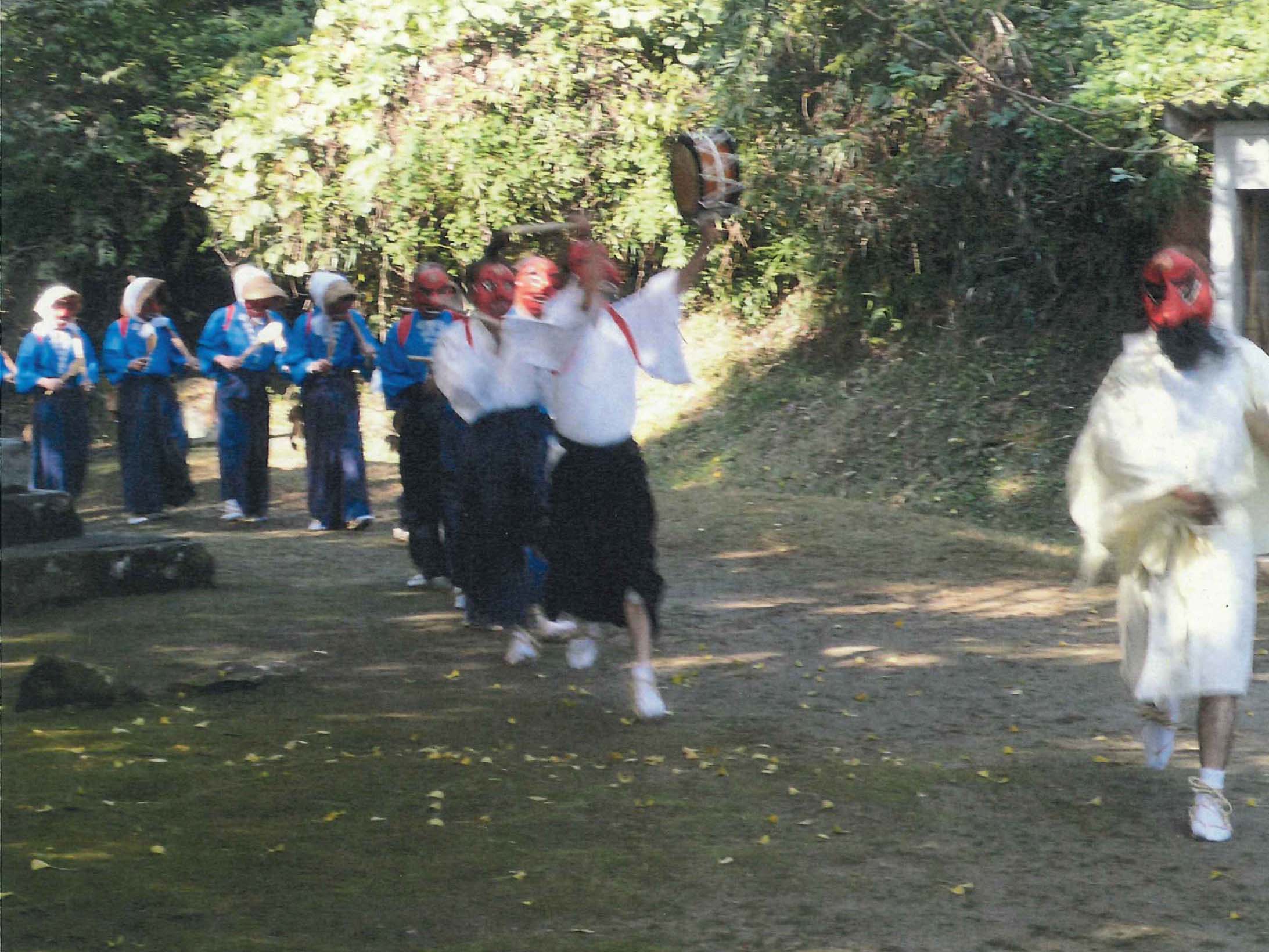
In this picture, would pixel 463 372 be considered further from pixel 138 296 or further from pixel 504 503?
pixel 138 296

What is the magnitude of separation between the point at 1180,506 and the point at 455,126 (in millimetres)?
13297

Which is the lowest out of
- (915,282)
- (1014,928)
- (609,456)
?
(1014,928)

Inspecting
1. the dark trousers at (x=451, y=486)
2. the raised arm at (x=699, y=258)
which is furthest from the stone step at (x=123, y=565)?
the raised arm at (x=699, y=258)

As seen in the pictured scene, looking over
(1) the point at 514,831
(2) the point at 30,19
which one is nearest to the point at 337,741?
(1) the point at 514,831

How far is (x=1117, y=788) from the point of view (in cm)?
571

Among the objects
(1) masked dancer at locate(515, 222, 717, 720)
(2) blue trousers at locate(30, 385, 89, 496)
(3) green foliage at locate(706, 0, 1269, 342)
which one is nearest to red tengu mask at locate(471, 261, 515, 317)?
(1) masked dancer at locate(515, 222, 717, 720)

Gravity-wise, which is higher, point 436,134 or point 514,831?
point 436,134

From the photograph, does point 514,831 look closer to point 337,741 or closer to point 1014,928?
point 337,741

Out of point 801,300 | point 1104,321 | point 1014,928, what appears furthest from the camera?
point 801,300

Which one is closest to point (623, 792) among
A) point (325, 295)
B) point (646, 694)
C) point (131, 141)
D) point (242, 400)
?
point (646, 694)

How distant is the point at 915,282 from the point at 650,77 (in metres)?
3.68

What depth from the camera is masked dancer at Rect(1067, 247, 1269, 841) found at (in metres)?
5.19

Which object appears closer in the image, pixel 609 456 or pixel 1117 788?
pixel 1117 788

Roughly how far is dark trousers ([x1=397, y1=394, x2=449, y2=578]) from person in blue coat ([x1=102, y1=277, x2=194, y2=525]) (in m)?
3.36
